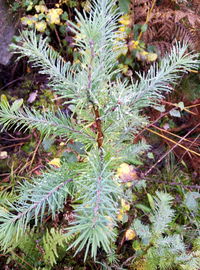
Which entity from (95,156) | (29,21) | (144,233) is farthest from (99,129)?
(29,21)

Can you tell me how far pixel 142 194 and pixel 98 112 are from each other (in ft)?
3.53

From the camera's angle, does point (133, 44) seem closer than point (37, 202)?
No

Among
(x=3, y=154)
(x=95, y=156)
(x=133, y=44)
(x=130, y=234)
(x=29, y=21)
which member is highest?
(x=29, y=21)

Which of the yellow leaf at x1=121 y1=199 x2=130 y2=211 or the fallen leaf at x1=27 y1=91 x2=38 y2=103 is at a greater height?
the fallen leaf at x1=27 y1=91 x2=38 y2=103

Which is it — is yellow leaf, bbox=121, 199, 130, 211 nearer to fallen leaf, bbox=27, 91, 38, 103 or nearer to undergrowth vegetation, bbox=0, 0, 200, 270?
undergrowth vegetation, bbox=0, 0, 200, 270

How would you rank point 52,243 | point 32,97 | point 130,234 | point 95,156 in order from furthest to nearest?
point 32,97 < point 130,234 < point 52,243 < point 95,156

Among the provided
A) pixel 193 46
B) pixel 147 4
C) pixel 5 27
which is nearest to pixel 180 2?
pixel 147 4

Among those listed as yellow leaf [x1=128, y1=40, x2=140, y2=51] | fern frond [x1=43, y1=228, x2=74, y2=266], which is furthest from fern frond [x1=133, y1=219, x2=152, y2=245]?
yellow leaf [x1=128, y1=40, x2=140, y2=51]

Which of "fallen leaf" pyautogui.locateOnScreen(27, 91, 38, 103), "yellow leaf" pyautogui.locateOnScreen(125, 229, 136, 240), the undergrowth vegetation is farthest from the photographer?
"fallen leaf" pyautogui.locateOnScreen(27, 91, 38, 103)

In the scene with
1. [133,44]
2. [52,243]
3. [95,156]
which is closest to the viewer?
[95,156]

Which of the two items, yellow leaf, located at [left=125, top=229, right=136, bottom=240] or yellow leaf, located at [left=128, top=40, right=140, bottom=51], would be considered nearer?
yellow leaf, located at [left=125, top=229, right=136, bottom=240]

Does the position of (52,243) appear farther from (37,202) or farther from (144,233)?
(37,202)

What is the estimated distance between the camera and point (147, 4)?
177 centimetres

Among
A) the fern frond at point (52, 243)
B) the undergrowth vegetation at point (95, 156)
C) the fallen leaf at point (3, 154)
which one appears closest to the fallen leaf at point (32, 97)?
the fallen leaf at point (3, 154)
